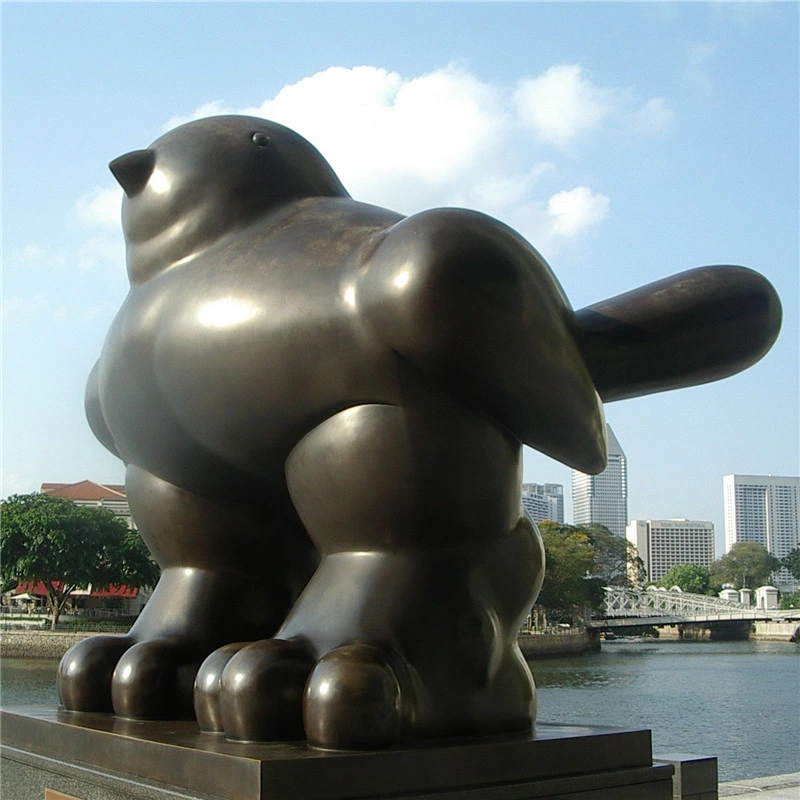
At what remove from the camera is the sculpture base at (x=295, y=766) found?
143cm

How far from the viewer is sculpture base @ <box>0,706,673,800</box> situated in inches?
56.4

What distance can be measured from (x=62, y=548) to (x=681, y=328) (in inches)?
849

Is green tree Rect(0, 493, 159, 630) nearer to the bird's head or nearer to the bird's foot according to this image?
the bird's head

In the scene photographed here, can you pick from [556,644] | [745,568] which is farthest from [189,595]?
[745,568]

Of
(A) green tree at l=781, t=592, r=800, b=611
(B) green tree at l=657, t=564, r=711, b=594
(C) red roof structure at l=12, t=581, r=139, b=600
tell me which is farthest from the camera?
(B) green tree at l=657, t=564, r=711, b=594

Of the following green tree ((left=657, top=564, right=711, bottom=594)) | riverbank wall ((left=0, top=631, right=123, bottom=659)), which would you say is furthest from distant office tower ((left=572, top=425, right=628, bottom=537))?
riverbank wall ((left=0, top=631, right=123, bottom=659))

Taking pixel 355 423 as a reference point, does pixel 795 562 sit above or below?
below

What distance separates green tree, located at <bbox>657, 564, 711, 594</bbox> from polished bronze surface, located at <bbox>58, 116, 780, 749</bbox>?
197 ft

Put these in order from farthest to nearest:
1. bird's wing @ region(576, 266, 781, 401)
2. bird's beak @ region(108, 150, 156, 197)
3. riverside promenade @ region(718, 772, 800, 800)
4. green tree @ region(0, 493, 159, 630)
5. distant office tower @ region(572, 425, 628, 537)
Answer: distant office tower @ region(572, 425, 628, 537) → green tree @ region(0, 493, 159, 630) → riverside promenade @ region(718, 772, 800, 800) → bird's beak @ region(108, 150, 156, 197) → bird's wing @ region(576, 266, 781, 401)

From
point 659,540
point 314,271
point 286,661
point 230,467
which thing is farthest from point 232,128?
point 659,540

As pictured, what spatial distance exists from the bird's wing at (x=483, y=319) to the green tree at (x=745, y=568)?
59220 millimetres

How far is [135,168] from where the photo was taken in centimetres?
214

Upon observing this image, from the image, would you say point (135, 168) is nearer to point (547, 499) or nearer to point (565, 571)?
point (565, 571)

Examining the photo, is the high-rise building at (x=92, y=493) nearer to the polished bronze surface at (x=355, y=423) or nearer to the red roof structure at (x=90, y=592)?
the red roof structure at (x=90, y=592)
